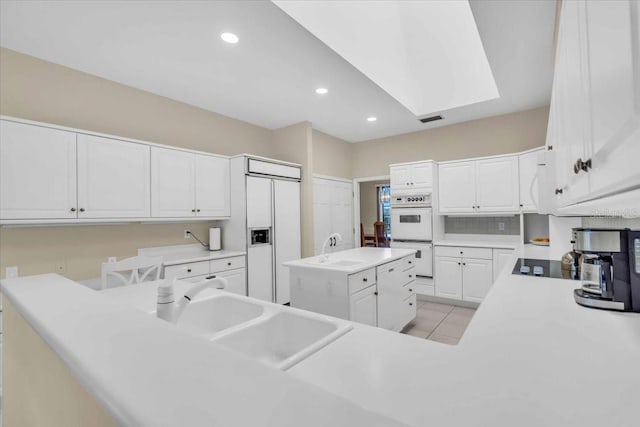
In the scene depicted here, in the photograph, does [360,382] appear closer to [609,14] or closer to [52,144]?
[609,14]

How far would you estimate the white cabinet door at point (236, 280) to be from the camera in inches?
135

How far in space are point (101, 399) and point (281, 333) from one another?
898mm

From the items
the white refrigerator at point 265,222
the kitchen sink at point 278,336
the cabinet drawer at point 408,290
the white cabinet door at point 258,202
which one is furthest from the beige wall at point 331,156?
the kitchen sink at point 278,336

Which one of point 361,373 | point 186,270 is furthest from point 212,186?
point 361,373

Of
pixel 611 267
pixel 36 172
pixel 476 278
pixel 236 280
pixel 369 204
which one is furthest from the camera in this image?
pixel 369 204

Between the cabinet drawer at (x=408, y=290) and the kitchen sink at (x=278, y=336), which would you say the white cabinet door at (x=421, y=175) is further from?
the kitchen sink at (x=278, y=336)

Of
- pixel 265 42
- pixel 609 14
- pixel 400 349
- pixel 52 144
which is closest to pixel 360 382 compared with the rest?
pixel 400 349

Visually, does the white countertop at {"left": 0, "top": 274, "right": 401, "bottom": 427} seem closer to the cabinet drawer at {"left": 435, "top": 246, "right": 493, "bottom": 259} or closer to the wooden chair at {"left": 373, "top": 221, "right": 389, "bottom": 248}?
the cabinet drawer at {"left": 435, "top": 246, "right": 493, "bottom": 259}

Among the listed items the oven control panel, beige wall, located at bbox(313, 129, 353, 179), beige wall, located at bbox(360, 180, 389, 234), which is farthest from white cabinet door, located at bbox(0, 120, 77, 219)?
beige wall, located at bbox(360, 180, 389, 234)

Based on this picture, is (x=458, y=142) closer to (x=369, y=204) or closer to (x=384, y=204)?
(x=384, y=204)

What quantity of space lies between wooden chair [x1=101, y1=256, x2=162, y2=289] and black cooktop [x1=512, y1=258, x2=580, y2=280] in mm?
3035

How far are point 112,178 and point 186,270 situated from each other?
3.72 ft

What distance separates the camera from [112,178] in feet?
9.11

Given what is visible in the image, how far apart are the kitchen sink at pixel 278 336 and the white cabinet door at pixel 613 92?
0.90 meters
